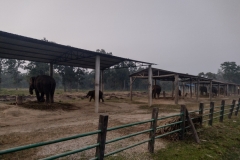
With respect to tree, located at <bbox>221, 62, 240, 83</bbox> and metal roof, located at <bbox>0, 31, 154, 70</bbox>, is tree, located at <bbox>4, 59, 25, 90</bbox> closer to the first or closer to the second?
metal roof, located at <bbox>0, 31, 154, 70</bbox>

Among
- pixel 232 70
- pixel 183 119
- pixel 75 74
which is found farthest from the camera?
pixel 232 70

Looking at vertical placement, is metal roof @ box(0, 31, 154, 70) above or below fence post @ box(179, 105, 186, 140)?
above

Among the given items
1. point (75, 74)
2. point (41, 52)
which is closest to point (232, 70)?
point (75, 74)

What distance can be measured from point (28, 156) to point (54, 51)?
9585mm

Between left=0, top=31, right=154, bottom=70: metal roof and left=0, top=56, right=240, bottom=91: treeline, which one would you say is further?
left=0, top=56, right=240, bottom=91: treeline

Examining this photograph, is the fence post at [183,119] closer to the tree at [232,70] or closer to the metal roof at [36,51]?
the metal roof at [36,51]

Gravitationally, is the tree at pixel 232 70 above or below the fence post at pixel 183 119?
above

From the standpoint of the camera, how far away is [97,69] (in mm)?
11281

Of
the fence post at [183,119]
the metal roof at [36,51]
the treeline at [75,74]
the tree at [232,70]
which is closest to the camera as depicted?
the fence post at [183,119]

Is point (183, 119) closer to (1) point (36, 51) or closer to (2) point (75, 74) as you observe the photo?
(1) point (36, 51)

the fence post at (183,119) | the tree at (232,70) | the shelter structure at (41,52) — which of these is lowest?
the fence post at (183,119)

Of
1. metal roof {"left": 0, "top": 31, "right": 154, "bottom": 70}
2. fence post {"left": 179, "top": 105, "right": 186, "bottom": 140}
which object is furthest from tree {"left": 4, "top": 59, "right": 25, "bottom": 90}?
fence post {"left": 179, "top": 105, "right": 186, "bottom": 140}

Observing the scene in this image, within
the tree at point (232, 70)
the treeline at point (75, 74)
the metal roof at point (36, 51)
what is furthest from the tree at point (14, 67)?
the tree at point (232, 70)

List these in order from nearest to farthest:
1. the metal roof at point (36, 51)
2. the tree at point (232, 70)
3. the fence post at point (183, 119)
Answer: the fence post at point (183, 119) < the metal roof at point (36, 51) < the tree at point (232, 70)
